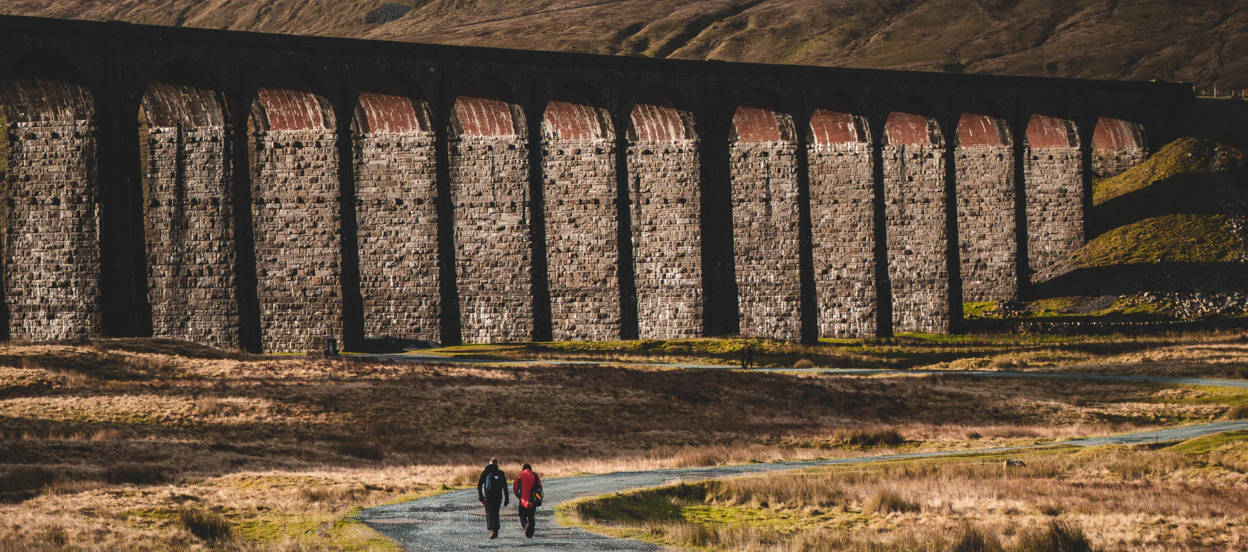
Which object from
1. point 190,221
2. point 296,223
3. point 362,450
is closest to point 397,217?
point 296,223

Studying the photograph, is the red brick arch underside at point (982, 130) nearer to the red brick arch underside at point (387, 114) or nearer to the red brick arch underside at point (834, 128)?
the red brick arch underside at point (834, 128)

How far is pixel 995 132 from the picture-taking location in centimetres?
7106

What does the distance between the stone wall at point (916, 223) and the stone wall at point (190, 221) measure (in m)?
31.6

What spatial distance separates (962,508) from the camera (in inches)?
888

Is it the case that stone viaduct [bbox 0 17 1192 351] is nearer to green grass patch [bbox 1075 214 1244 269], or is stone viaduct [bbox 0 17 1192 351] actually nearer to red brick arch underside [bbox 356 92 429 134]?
red brick arch underside [bbox 356 92 429 134]

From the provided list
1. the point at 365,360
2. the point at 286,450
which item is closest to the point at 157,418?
the point at 286,450

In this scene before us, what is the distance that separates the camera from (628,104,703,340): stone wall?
190ft

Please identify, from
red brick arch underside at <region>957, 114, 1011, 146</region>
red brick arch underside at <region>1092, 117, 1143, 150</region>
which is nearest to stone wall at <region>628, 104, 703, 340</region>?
red brick arch underside at <region>957, 114, 1011, 146</region>

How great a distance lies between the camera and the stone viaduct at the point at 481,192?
143 feet

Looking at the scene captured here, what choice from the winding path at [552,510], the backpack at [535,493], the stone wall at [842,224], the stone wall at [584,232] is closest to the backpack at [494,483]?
the backpack at [535,493]

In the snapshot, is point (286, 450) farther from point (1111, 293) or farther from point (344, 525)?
point (1111, 293)

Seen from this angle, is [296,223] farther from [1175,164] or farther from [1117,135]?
[1117,135]

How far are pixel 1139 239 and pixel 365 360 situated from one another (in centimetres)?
4325

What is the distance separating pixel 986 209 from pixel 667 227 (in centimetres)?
2106
